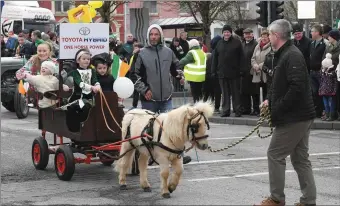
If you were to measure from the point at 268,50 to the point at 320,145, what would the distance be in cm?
387

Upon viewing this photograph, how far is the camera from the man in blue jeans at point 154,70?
10008 millimetres

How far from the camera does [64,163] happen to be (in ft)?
31.2

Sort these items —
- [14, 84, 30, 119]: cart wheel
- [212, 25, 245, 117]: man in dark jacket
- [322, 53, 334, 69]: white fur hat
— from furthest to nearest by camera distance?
[14, 84, 30, 119]: cart wheel < [212, 25, 245, 117]: man in dark jacket < [322, 53, 334, 69]: white fur hat

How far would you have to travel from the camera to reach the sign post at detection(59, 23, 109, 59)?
34.4 ft

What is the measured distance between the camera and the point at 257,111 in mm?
17578

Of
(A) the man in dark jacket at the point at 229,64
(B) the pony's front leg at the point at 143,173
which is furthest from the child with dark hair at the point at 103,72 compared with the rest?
(A) the man in dark jacket at the point at 229,64

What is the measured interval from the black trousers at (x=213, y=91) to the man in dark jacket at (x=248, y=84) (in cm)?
98

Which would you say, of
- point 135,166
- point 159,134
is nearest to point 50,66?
point 135,166

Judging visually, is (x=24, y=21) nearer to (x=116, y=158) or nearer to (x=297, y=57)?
(x=116, y=158)

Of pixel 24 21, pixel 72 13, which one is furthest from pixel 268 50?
pixel 24 21

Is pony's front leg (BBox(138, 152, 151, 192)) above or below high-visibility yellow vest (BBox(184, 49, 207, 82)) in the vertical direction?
below

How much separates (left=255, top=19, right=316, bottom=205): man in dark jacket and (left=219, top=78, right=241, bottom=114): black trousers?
30.5 ft

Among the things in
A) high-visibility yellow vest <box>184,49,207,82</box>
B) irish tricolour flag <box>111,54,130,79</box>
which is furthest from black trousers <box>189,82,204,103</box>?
irish tricolour flag <box>111,54,130,79</box>

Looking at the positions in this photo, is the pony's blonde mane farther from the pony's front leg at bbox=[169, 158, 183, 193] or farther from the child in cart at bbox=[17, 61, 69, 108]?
the child in cart at bbox=[17, 61, 69, 108]
